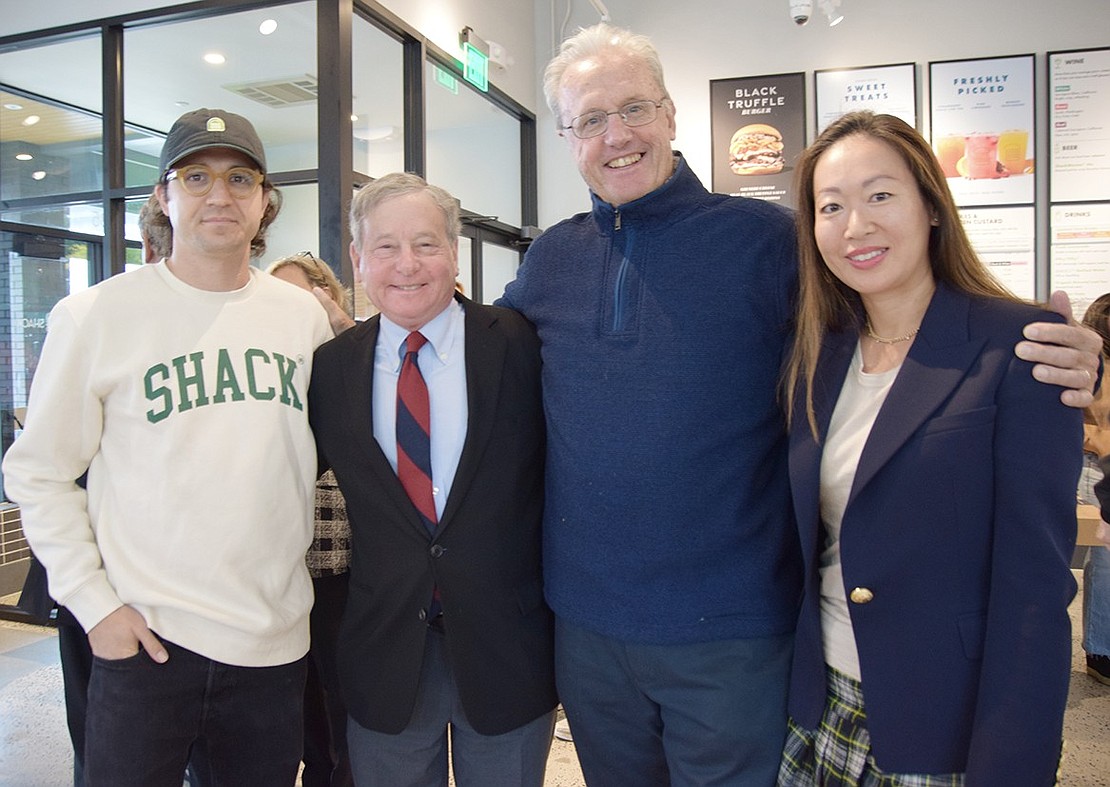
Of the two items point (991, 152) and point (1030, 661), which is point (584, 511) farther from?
point (991, 152)

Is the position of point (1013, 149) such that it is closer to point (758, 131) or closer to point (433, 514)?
point (758, 131)

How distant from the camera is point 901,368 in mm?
1235

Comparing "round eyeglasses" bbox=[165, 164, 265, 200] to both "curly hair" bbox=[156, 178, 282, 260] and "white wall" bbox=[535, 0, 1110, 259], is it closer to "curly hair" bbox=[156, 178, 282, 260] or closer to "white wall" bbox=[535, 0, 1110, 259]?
"curly hair" bbox=[156, 178, 282, 260]

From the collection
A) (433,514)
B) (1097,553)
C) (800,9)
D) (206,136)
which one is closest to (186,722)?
(433,514)

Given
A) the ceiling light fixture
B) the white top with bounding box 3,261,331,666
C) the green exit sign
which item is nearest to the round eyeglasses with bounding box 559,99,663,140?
the white top with bounding box 3,261,331,666

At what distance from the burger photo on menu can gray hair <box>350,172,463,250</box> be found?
4.69m

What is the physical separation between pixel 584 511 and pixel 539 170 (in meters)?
5.47

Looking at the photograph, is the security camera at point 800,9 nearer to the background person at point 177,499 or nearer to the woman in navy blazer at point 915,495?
the woman in navy blazer at point 915,495

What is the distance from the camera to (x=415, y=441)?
156 cm

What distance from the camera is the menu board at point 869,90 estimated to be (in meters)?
5.62

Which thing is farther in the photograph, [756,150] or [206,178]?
[756,150]

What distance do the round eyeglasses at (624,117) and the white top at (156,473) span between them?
0.82 metres

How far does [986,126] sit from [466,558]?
18.2 feet

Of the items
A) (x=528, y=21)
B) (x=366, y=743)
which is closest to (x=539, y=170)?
(x=528, y=21)
